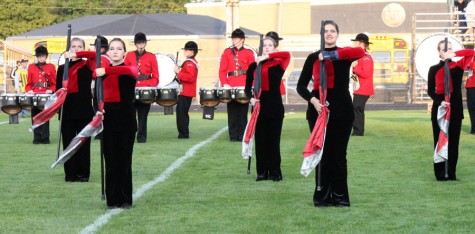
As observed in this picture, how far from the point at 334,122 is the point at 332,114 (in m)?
0.08

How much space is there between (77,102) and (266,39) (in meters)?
2.35

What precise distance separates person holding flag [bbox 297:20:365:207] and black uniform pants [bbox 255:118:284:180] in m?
2.45

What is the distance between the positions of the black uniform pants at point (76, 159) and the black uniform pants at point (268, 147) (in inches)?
78.2

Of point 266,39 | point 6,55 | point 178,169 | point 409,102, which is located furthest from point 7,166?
point 409,102

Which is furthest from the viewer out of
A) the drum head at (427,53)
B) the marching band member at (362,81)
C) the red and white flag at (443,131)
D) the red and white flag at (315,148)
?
the drum head at (427,53)

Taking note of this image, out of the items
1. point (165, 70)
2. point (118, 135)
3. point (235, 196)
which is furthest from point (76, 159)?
point (165, 70)

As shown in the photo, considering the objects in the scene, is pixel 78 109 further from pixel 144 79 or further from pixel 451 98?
pixel 144 79

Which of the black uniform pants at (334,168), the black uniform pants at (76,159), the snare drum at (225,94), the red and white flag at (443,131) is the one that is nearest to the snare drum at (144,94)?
the snare drum at (225,94)

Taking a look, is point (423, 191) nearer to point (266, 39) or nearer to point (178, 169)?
point (266, 39)

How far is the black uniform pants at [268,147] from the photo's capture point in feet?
42.4

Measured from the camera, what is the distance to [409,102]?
4050 cm

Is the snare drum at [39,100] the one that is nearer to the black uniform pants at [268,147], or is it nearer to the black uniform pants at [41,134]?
the black uniform pants at [41,134]

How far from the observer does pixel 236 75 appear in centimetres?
1898

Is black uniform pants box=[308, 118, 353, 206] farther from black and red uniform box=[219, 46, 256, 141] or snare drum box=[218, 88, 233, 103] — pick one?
snare drum box=[218, 88, 233, 103]
